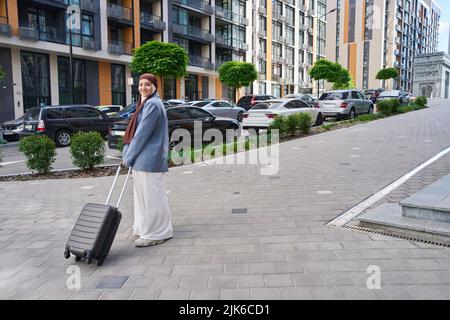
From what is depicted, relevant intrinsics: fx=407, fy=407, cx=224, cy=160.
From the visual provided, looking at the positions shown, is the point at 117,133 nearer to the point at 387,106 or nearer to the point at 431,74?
the point at 387,106

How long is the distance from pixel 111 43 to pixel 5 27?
914 cm

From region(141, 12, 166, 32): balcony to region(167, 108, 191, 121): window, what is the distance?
24.9 m

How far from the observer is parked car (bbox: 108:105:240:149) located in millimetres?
12242

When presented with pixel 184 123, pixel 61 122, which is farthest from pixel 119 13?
pixel 184 123

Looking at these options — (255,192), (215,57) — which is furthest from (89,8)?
(255,192)

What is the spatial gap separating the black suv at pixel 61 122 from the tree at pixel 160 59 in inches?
421

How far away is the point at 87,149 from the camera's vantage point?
930 centimetres

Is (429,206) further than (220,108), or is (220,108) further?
(220,108)

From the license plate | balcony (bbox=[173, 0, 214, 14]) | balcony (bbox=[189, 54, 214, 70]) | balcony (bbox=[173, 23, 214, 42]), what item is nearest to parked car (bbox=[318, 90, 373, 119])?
the license plate

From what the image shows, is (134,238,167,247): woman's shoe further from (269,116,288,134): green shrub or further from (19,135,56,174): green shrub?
(269,116,288,134): green shrub

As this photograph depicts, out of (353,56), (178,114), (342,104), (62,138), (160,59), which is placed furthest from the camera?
(353,56)

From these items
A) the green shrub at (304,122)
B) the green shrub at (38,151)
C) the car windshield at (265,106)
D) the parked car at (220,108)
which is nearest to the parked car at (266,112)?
the car windshield at (265,106)

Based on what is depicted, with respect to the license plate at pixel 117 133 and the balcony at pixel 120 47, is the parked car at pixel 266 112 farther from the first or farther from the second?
the balcony at pixel 120 47

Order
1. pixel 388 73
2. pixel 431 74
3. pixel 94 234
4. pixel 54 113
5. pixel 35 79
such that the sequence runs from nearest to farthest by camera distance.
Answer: pixel 94 234 < pixel 54 113 < pixel 35 79 < pixel 388 73 < pixel 431 74
